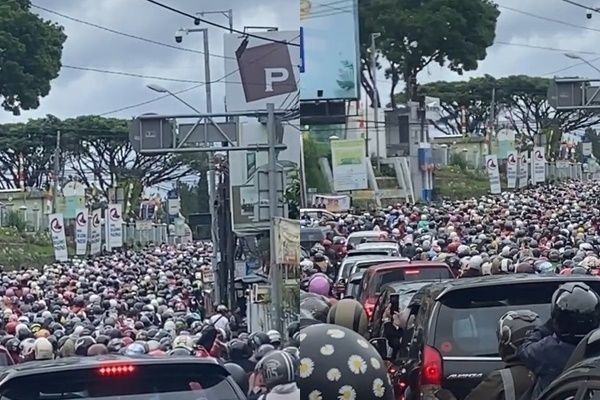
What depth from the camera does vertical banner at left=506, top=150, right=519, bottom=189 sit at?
13.9ft

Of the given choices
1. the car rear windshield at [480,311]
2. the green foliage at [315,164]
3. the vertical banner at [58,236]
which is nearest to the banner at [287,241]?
the green foliage at [315,164]

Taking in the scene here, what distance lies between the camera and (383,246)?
461 cm

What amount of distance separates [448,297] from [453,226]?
0.36 m

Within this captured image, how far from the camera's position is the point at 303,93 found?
3.81 metres

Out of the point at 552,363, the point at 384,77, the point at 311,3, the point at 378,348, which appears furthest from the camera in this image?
the point at 378,348

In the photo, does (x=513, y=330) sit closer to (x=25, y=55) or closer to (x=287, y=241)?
(x=287, y=241)

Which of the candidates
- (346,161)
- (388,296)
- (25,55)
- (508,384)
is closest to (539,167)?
(346,161)

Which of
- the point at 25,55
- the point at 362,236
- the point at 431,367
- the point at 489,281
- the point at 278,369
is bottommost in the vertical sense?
the point at 431,367

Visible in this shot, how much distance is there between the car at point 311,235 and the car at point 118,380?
593mm

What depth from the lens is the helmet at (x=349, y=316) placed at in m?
4.22

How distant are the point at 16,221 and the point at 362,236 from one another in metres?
1.30

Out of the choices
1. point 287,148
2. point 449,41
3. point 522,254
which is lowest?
point 522,254

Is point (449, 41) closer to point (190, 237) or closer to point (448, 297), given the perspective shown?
point (448, 297)

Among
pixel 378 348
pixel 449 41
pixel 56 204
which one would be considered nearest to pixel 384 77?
pixel 449 41
